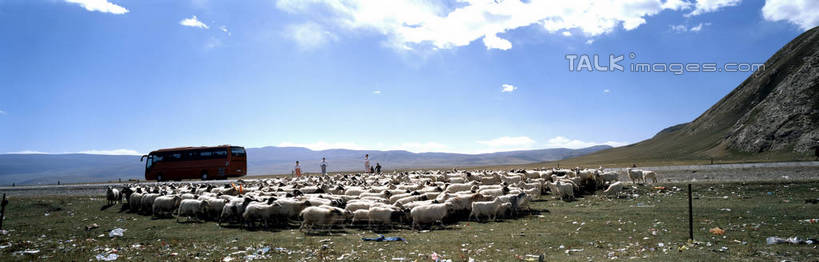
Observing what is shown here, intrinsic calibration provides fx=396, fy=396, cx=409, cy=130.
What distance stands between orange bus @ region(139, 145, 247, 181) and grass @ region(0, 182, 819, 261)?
2113cm

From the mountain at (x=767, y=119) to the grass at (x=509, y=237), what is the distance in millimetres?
51550

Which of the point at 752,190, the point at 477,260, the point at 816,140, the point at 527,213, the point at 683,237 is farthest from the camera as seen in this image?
the point at 816,140

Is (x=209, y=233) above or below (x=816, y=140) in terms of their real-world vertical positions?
below

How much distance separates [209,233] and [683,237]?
12658 millimetres

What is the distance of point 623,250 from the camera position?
8.47 m

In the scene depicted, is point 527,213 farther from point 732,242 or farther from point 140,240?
point 140,240

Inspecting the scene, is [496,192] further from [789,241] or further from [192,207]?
[192,207]

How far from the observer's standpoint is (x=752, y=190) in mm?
17641

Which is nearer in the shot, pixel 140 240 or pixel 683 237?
pixel 683 237

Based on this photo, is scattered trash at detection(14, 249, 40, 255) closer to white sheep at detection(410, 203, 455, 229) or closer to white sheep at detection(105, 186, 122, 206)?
white sheep at detection(410, 203, 455, 229)

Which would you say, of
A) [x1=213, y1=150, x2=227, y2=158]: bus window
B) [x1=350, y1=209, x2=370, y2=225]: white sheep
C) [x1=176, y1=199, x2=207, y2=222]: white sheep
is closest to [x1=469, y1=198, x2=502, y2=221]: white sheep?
[x1=350, y1=209, x2=370, y2=225]: white sheep

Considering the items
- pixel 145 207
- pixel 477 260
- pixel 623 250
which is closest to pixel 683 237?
pixel 623 250

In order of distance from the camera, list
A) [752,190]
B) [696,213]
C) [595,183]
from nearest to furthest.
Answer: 1. [696,213]
2. [752,190]
3. [595,183]

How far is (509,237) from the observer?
1022 cm
